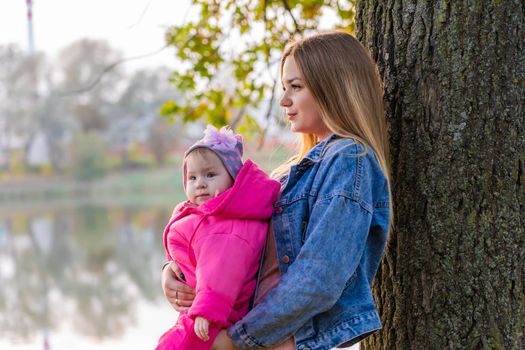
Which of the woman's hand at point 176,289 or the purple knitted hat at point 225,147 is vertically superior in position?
the purple knitted hat at point 225,147

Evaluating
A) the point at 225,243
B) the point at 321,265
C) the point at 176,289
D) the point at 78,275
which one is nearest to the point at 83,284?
the point at 78,275

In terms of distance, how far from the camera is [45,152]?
2386 centimetres

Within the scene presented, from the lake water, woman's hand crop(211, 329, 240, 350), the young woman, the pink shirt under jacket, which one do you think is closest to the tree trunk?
the young woman

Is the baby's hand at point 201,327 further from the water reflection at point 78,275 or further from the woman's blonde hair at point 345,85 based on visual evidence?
the water reflection at point 78,275

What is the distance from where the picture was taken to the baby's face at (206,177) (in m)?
1.86

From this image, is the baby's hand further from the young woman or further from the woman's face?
the woman's face

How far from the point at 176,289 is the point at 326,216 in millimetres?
461

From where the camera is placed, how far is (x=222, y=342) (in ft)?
5.76

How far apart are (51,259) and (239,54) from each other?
1006 centimetres

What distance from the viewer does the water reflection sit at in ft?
31.5

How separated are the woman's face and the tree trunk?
10.2 inches

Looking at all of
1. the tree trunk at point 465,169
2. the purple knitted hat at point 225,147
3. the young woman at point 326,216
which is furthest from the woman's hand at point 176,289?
the tree trunk at point 465,169

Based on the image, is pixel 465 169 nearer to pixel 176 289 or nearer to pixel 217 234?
pixel 217 234

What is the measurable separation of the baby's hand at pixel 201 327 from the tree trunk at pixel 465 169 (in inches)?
24.7
